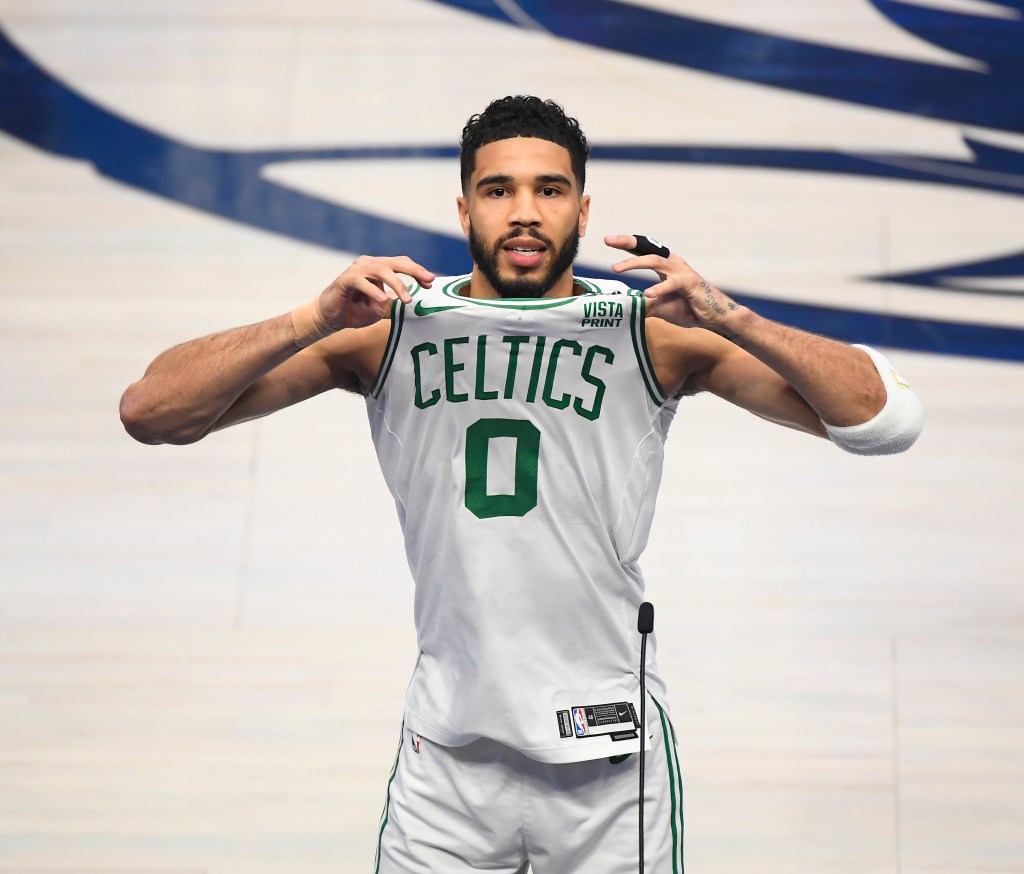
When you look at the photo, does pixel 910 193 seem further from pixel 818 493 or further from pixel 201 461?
pixel 201 461

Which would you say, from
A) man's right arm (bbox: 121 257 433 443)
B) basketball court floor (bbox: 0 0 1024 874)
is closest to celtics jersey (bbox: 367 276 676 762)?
man's right arm (bbox: 121 257 433 443)

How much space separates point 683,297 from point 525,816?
2.82 ft

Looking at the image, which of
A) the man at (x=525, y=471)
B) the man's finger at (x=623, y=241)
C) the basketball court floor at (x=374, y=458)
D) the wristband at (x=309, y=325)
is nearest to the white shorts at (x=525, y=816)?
the man at (x=525, y=471)

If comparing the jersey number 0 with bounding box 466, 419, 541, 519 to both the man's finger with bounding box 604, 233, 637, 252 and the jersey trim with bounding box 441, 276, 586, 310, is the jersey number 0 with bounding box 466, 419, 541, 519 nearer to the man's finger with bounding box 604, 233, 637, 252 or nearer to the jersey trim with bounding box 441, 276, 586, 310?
the jersey trim with bounding box 441, 276, 586, 310

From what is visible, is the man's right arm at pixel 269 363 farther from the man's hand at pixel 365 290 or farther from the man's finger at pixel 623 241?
the man's finger at pixel 623 241

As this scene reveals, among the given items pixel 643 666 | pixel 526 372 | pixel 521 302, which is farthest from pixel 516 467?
pixel 643 666

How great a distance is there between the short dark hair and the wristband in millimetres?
418

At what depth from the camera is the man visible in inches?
86.7

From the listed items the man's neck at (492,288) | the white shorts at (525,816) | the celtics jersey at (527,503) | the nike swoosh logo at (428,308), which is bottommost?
the white shorts at (525,816)

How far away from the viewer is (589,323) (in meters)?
2.27

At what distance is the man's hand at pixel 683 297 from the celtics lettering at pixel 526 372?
20 centimetres

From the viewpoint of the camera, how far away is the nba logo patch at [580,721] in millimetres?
2207

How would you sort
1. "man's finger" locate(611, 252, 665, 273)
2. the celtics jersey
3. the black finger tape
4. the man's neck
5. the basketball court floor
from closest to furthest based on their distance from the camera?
"man's finger" locate(611, 252, 665, 273) → the black finger tape → the celtics jersey → the man's neck → the basketball court floor

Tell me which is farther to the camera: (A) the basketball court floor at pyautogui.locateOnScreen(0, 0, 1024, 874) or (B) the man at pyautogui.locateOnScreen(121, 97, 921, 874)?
(A) the basketball court floor at pyautogui.locateOnScreen(0, 0, 1024, 874)
